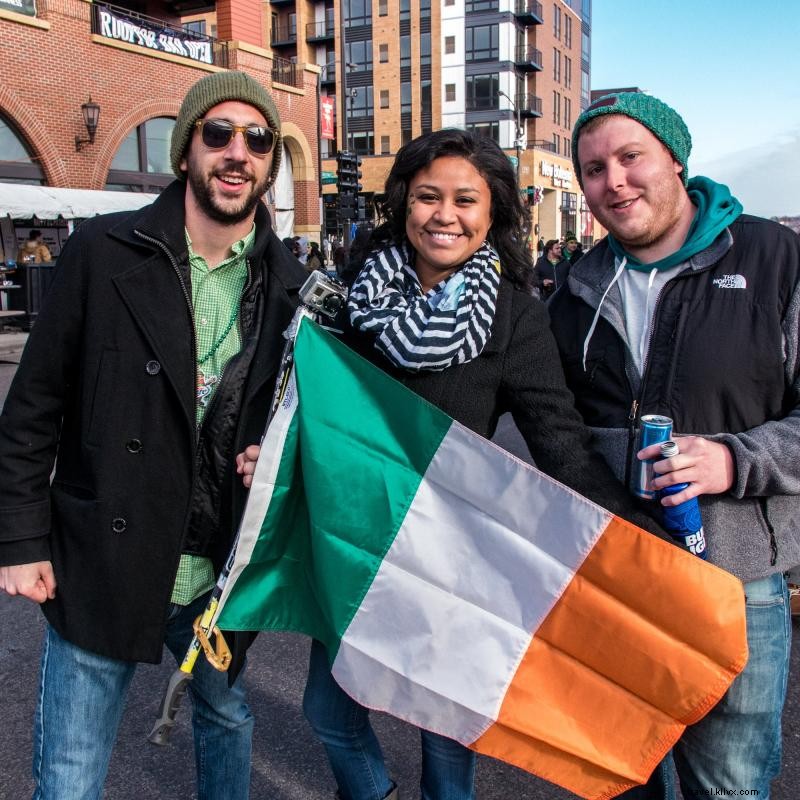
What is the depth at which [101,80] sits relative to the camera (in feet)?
68.6

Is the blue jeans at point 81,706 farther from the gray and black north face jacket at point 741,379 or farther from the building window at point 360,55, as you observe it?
the building window at point 360,55

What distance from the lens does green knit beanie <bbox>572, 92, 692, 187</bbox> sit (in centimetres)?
215

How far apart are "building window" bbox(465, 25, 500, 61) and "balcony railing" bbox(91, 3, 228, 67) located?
119 feet

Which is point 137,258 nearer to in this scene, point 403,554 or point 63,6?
point 403,554

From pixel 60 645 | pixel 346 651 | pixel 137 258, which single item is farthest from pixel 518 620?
pixel 137 258

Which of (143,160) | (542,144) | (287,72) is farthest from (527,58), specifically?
(143,160)

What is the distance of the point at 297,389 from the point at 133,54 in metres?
22.8

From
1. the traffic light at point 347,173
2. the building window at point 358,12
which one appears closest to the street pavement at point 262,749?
the traffic light at point 347,173

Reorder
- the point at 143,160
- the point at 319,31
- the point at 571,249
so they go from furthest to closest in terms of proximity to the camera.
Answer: the point at 319,31 → the point at 143,160 → the point at 571,249

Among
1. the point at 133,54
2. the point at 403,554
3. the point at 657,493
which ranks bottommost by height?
the point at 403,554

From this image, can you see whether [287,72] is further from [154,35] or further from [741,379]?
[741,379]

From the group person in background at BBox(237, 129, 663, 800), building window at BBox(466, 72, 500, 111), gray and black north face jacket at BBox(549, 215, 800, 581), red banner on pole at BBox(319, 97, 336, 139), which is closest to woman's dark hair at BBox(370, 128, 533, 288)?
person in background at BBox(237, 129, 663, 800)

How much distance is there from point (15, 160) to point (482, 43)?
1737 inches

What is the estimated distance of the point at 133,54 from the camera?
70.9ft
